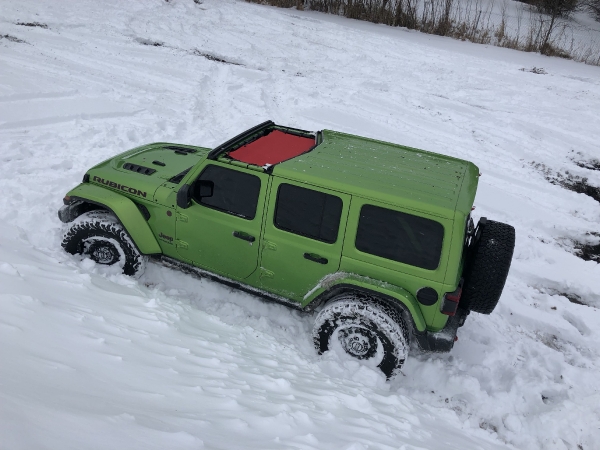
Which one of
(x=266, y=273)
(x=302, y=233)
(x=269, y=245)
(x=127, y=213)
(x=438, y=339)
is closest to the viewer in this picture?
(x=438, y=339)

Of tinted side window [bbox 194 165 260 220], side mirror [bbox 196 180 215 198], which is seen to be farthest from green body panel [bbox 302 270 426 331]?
side mirror [bbox 196 180 215 198]

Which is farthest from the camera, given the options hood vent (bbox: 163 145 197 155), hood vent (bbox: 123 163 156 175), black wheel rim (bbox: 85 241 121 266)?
hood vent (bbox: 163 145 197 155)

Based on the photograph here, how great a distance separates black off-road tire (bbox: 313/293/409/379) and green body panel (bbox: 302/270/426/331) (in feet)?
0.60

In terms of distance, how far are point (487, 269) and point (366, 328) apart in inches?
46.8

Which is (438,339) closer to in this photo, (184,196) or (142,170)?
(184,196)

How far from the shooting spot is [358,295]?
4.44m

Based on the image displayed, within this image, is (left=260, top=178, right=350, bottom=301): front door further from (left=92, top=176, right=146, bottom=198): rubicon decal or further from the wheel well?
(left=92, top=176, right=146, bottom=198): rubicon decal

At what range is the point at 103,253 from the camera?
507 centimetres

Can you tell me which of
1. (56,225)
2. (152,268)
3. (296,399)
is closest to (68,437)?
Answer: (296,399)

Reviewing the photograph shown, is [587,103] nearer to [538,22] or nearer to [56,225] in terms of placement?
[538,22]

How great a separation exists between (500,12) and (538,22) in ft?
6.04

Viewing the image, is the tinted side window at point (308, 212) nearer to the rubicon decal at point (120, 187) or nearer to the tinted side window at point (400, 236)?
the tinted side window at point (400, 236)

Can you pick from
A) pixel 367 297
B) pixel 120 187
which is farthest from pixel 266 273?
pixel 120 187

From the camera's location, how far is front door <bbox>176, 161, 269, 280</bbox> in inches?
177
